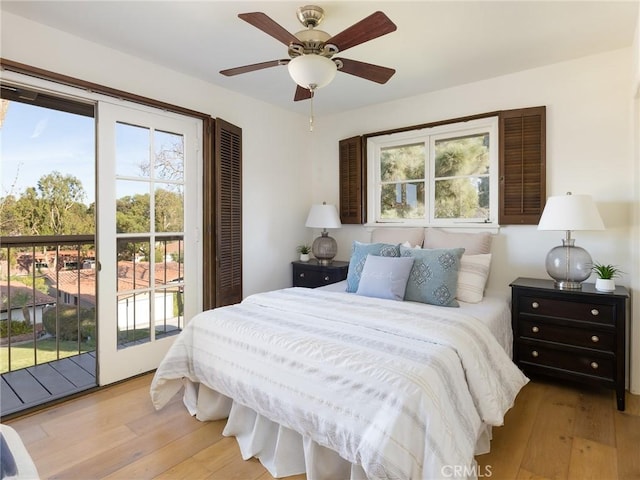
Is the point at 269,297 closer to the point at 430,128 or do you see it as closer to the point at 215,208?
the point at 215,208

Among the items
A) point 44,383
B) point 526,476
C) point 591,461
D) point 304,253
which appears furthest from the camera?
point 304,253

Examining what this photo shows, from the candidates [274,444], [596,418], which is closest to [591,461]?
[596,418]

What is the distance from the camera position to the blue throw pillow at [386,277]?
249cm

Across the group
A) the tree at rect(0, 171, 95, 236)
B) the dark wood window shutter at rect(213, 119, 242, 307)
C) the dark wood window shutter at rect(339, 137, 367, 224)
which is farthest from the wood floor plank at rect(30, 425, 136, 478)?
the dark wood window shutter at rect(339, 137, 367, 224)

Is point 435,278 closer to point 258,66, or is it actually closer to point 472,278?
point 472,278

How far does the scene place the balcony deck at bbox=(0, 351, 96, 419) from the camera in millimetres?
2428

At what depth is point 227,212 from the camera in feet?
10.8

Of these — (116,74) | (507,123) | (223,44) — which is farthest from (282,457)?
→ (507,123)

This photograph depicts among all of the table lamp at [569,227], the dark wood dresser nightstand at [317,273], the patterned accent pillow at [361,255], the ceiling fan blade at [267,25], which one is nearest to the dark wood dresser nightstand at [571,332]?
the table lamp at [569,227]

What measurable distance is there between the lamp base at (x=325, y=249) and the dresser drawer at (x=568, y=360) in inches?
77.3

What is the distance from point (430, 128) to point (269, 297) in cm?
226

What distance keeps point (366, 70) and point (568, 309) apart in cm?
209

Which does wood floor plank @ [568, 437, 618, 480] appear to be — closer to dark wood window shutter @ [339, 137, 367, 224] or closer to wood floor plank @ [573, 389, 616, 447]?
wood floor plank @ [573, 389, 616, 447]

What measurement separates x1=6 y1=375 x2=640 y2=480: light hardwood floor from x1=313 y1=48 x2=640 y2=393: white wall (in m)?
0.74
